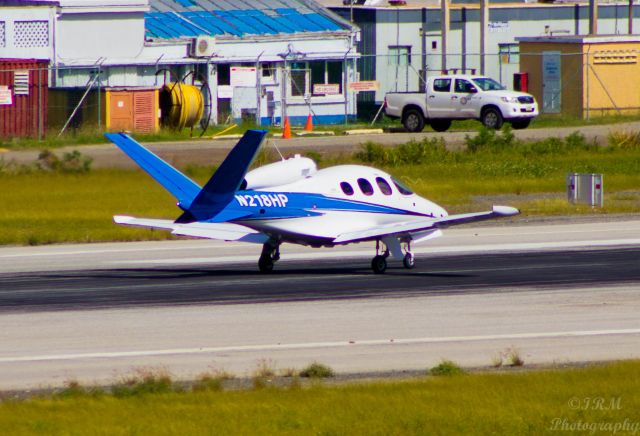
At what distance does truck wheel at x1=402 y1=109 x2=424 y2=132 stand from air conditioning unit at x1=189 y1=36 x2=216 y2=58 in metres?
9.09

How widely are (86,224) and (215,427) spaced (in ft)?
68.3

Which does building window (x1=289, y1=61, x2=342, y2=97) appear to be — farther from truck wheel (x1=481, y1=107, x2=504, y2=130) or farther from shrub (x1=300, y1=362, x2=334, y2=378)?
shrub (x1=300, y1=362, x2=334, y2=378)

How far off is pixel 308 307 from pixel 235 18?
4388 centimetres

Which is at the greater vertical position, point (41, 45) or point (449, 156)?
point (41, 45)

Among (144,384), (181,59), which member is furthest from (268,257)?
(181,59)

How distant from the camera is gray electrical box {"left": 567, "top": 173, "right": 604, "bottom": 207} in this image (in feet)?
117

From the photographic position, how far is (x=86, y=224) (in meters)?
33.1

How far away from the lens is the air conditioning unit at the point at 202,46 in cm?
5816

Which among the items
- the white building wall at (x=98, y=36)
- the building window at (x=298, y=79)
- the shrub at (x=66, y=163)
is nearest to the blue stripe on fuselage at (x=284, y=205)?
the shrub at (x=66, y=163)

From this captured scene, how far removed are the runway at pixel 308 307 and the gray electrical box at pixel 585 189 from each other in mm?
5506

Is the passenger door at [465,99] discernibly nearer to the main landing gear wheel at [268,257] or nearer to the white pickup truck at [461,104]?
the white pickup truck at [461,104]

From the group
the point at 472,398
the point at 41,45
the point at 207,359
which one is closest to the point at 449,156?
the point at 41,45

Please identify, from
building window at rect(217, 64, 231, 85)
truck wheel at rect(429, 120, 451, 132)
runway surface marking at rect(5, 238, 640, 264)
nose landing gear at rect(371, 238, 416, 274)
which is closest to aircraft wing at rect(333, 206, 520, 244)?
nose landing gear at rect(371, 238, 416, 274)

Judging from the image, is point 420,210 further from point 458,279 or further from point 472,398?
point 472,398
